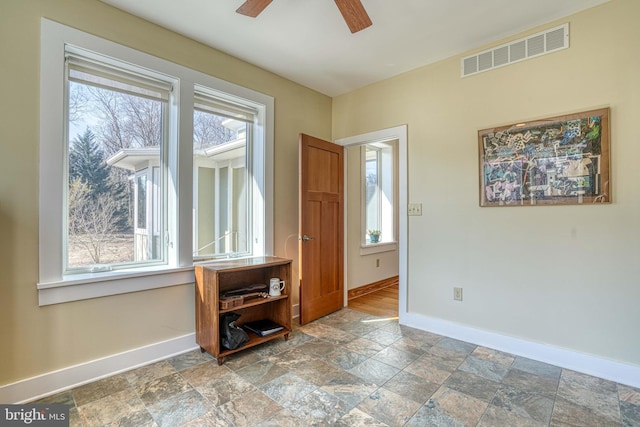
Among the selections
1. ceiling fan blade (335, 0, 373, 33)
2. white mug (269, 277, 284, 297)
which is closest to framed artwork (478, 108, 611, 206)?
ceiling fan blade (335, 0, 373, 33)

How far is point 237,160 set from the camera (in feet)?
10.3

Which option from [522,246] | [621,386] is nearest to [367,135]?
[522,246]

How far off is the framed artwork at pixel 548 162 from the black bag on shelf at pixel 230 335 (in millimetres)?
2368

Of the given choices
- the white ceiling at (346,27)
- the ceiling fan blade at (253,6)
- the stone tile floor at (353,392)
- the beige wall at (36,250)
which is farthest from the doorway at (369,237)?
the beige wall at (36,250)

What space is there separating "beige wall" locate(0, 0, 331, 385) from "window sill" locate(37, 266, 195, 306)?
0.15 feet

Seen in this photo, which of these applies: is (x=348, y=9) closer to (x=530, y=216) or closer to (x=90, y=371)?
(x=530, y=216)

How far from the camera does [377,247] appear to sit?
15.6 feet

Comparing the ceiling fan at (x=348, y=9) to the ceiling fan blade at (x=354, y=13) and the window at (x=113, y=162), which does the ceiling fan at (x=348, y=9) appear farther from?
the window at (x=113, y=162)

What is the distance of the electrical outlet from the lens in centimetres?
315

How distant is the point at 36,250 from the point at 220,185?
1.44 meters

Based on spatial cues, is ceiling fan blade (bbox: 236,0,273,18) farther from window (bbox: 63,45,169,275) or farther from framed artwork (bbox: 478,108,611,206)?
framed artwork (bbox: 478,108,611,206)

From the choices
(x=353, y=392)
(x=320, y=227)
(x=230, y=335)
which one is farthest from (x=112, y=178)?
(x=353, y=392)

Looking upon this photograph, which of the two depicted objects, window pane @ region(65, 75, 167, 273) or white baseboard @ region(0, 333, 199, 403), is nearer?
white baseboard @ region(0, 333, 199, 403)

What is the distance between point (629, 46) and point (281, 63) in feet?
8.90
